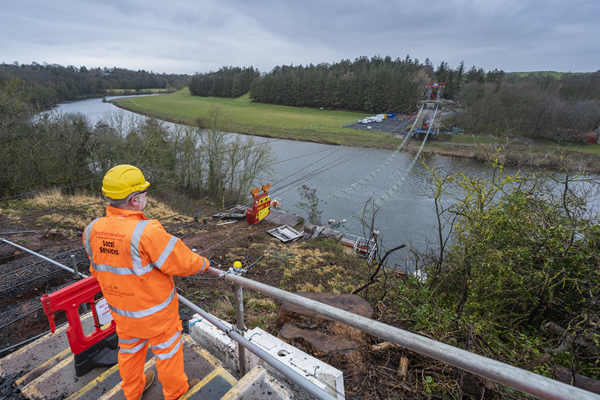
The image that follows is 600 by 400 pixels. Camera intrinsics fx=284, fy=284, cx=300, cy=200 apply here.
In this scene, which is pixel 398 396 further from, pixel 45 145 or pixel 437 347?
pixel 45 145

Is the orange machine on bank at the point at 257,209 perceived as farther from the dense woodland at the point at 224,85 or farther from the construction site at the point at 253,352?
the dense woodland at the point at 224,85

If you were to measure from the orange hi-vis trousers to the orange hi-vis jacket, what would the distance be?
11 centimetres

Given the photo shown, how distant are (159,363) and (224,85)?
98622 mm

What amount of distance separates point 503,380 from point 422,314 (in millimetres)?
3126

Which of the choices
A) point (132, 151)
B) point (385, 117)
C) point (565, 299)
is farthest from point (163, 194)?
point (385, 117)

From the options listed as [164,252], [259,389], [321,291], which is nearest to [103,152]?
[321,291]

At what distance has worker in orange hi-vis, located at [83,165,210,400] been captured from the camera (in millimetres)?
1979

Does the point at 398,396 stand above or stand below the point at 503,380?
below

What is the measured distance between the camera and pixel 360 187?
1157 inches

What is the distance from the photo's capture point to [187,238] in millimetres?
13531

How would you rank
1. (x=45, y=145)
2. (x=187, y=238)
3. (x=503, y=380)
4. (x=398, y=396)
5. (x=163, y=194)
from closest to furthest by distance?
(x=503, y=380), (x=398, y=396), (x=187, y=238), (x=45, y=145), (x=163, y=194)

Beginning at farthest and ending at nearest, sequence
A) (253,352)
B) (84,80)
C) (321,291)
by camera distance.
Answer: (84,80) → (321,291) → (253,352)

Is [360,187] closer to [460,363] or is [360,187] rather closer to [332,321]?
[332,321]

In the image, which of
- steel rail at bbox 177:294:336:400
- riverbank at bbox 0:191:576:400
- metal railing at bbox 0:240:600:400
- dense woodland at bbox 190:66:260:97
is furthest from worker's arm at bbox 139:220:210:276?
dense woodland at bbox 190:66:260:97
